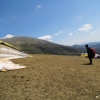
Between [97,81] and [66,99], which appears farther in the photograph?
[97,81]

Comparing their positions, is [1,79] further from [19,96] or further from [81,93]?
[81,93]

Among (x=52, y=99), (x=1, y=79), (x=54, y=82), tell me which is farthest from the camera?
(x=1, y=79)

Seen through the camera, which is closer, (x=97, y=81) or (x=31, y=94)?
(x=31, y=94)

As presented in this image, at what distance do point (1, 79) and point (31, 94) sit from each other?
4.74 metres

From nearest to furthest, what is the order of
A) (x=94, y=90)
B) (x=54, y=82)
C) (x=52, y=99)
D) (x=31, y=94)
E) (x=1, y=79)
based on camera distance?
(x=52, y=99)
(x=31, y=94)
(x=94, y=90)
(x=54, y=82)
(x=1, y=79)

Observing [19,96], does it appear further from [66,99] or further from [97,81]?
[97,81]

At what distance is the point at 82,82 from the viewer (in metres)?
13.2

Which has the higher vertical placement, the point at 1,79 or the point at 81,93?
the point at 1,79

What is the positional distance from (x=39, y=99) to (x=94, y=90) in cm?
411

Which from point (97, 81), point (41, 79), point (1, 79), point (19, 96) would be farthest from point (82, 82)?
point (1, 79)

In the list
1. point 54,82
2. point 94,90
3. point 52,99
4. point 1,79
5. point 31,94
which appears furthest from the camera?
point 1,79

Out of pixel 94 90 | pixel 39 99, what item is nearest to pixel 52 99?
pixel 39 99

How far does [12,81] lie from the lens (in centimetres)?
1342

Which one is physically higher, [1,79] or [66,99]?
[1,79]
